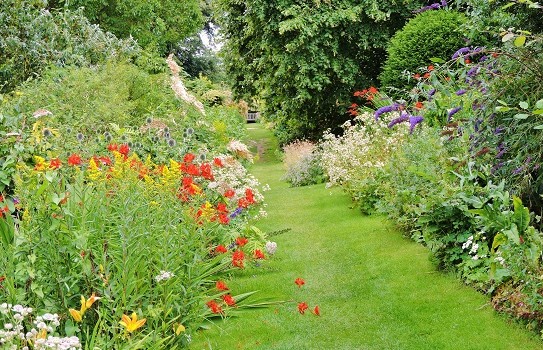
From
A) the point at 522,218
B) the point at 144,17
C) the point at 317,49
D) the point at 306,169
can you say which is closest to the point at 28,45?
the point at 306,169

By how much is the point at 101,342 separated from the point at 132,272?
48 centimetres

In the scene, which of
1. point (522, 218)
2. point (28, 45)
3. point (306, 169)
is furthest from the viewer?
point (306, 169)

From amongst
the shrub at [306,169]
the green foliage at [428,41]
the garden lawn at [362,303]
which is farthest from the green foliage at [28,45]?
the garden lawn at [362,303]

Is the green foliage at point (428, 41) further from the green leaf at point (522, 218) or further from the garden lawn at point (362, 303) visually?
the green leaf at point (522, 218)

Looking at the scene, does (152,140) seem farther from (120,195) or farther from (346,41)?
(346,41)

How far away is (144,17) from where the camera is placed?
26172mm

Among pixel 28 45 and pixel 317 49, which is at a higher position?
pixel 28 45

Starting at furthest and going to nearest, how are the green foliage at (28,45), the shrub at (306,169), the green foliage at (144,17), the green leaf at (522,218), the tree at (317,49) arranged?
1. the green foliage at (144,17)
2. the tree at (317,49)
3. the shrub at (306,169)
4. the green foliage at (28,45)
5. the green leaf at (522,218)

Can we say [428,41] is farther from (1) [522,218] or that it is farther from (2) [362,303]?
(1) [522,218]

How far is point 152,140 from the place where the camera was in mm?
7719

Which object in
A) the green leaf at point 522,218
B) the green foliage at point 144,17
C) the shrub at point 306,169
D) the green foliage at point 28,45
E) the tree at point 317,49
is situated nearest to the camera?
the green leaf at point 522,218

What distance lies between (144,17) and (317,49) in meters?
11.0

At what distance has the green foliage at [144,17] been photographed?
25228 mm

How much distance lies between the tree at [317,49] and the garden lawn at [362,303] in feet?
34.1
